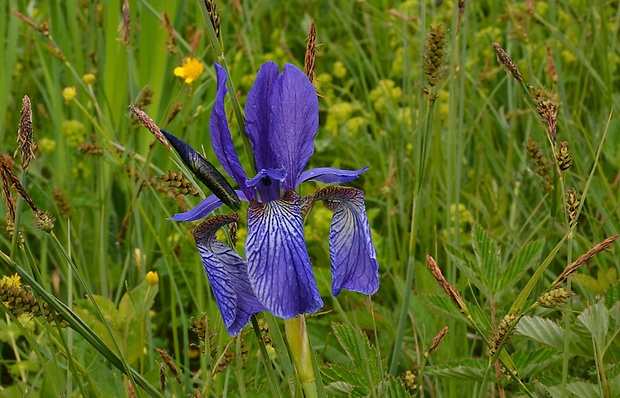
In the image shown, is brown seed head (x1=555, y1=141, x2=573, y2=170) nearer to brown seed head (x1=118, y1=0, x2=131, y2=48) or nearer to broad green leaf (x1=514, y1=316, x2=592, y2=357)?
broad green leaf (x1=514, y1=316, x2=592, y2=357)

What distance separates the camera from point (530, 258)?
1500 mm

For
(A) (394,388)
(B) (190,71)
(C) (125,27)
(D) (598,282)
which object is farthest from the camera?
(C) (125,27)

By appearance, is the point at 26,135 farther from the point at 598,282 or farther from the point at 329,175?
the point at 598,282

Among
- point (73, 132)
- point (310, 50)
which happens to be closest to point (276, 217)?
point (310, 50)

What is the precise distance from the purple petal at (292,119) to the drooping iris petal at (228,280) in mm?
97

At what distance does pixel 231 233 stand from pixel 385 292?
→ 1078 millimetres

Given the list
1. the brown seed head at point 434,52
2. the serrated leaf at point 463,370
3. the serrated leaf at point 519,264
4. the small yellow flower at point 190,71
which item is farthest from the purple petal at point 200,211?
the small yellow flower at point 190,71

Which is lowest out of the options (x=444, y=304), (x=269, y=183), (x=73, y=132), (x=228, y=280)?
(x=444, y=304)

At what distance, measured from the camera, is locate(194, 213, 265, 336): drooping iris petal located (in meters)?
1.01

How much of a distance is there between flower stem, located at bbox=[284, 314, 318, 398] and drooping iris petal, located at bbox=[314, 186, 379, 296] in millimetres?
70

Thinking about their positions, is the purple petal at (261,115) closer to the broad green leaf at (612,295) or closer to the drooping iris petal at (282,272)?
the drooping iris petal at (282,272)

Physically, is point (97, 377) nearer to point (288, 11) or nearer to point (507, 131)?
point (507, 131)

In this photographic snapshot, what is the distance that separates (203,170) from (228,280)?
0.45ft

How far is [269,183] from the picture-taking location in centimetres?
101
